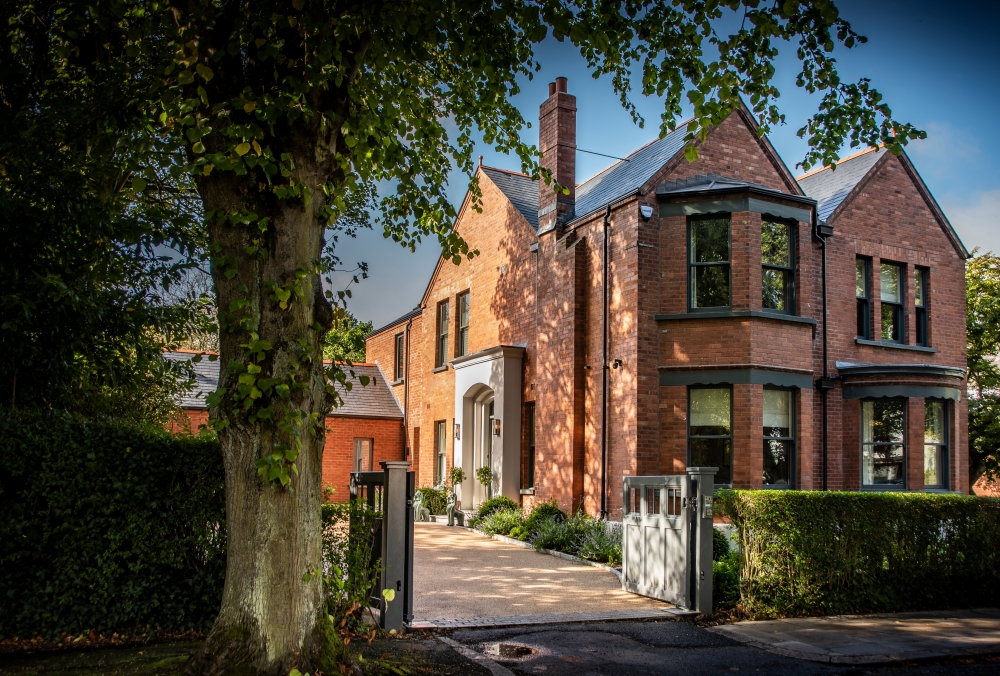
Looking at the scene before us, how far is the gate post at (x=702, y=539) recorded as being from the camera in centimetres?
936

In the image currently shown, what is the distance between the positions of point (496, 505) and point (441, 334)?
762 cm

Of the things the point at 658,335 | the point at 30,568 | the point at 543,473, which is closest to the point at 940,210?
the point at 658,335

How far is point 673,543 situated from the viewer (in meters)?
9.87

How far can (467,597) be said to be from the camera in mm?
10336

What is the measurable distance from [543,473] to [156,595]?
1122 cm

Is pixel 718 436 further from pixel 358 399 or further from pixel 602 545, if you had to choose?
pixel 358 399

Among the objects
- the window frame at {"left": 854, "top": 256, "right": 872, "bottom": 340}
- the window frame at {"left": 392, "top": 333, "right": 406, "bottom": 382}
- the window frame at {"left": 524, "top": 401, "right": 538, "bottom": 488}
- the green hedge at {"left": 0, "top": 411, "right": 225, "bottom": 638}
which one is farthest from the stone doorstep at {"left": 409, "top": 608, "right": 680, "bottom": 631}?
the window frame at {"left": 392, "top": 333, "right": 406, "bottom": 382}

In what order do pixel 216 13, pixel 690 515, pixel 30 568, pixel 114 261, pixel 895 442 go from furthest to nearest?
pixel 895 442 → pixel 690 515 → pixel 114 261 → pixel 30 568 → pixel 216 13

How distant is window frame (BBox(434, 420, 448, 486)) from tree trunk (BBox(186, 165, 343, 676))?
59.1ft

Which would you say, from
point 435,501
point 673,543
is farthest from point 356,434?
point 673,543

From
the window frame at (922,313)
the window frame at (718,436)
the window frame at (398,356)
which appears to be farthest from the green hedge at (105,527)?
the window frame at (398,356)

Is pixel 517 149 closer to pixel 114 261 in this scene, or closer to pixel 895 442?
pixel 114 261

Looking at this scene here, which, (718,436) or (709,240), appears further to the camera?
(709,240)

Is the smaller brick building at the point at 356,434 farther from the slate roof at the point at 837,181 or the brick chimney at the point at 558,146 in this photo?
the slate roof at the point at 837,181
